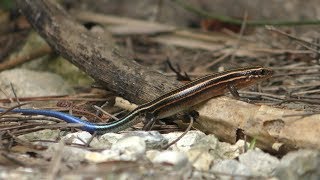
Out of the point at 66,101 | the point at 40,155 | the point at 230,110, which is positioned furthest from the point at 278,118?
the point at 66,101

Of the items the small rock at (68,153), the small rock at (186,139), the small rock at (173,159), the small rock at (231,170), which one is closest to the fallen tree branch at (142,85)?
the small rock at (186,139)

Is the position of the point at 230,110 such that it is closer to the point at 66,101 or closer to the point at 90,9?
the point at 66,101

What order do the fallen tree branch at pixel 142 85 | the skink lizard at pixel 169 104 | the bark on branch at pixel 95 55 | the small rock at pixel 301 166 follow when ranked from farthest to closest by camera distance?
1. the bark on branch at pixel 95 55
2. the skink lizard at pixel 169 104
3. the fallen tree branch at pixel 142 85
4. the small rock at pixel 301 166

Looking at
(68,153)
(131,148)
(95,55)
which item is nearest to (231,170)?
(131,148)

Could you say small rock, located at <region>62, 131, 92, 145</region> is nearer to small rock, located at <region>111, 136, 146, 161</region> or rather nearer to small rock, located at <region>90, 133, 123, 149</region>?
small rock, located at <region>90, 133, 123, 149</region>

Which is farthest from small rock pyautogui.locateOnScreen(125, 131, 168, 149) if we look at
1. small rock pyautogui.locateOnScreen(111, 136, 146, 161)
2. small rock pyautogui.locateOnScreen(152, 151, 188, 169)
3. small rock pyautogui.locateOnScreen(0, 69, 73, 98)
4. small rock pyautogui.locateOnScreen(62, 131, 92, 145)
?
small rock pyautogui.locateOnScreen(0, 69, 73, 98)

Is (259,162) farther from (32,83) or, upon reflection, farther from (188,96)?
(32,83)

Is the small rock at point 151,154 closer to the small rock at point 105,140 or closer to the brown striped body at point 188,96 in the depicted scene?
the small rock at point 105,140
